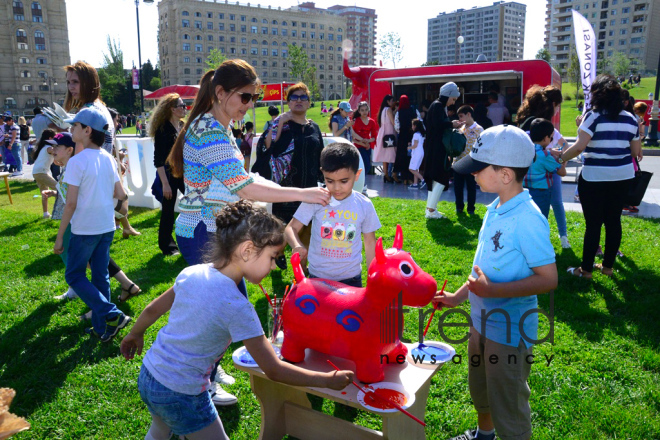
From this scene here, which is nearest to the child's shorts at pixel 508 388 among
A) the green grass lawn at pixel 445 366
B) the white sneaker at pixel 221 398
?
the green grass lawn at pixel 445 366

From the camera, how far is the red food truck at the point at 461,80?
1187cm

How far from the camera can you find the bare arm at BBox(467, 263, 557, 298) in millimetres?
2133

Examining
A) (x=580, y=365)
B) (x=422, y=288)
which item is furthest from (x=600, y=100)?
(x=422, y=288)

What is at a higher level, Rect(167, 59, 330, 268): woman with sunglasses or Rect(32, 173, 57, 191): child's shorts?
Rect(167, 59, 330, 268): woman with sunglasses

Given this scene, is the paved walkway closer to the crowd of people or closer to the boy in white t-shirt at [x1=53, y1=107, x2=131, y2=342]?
the crowd of people

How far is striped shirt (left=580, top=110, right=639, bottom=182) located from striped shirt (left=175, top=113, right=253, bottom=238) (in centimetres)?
392

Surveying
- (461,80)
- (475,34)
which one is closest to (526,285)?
(461,80)

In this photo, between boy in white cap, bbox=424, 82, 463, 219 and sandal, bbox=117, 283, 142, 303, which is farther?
boy in white cap, bbox=424, 82, 463, 219

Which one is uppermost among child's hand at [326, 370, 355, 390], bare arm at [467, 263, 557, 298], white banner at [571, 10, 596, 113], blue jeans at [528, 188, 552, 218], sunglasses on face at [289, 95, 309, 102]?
white banner at [571, 10, 596, 113]

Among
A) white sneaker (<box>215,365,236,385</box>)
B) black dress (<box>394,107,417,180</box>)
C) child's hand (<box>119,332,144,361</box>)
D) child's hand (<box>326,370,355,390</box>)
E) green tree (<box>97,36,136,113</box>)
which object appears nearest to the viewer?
child's hand (<box>326,370,355,390</box>)

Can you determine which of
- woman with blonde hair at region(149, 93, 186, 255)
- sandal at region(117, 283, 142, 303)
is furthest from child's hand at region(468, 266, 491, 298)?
woman with blonde hair at region(149, 93, 186, 255)

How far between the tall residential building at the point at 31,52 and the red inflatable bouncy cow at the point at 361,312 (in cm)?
9124

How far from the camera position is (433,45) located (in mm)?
187250

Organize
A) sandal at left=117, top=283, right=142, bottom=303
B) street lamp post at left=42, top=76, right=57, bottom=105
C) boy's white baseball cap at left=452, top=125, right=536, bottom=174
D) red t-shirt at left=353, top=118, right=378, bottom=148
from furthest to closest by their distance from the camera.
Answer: street lamp post at left=42, top=76, right=57, bottom=105
red t-shirt at left=353, top=118, right=378, bottom=148
sandal at left=117, top=283, right=142, bottom=303
boy's white baseball cap at left=452, top=125, right=536, bottom=174
